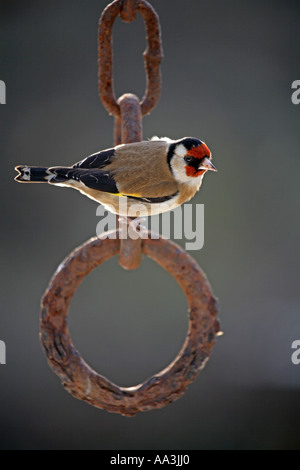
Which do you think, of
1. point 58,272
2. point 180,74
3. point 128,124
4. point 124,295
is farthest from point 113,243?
point 180,74

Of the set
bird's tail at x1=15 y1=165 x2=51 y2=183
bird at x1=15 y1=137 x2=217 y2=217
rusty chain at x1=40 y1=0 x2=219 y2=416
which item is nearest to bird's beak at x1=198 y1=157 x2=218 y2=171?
bird at x1=15 y1=137 x2=217 y2=217

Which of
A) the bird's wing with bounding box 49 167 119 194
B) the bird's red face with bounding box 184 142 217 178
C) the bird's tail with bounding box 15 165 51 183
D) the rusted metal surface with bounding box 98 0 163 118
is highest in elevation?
the rusted metal surface with bounding box 98 0 163 118

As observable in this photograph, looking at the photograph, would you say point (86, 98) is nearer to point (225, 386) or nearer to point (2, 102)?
point (2, 102)

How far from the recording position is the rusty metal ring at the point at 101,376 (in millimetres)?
907

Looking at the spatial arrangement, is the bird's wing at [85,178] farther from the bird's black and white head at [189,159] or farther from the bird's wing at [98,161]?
the bird's black and white head at [189,159]

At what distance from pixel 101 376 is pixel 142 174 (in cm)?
41

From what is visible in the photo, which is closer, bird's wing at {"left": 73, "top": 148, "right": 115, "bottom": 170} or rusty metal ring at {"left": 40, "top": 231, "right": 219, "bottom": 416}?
rusty metal ring at {"left": 40, "top": 231, "right": 219, "bottom": 416}

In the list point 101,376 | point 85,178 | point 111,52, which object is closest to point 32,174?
point 85,178

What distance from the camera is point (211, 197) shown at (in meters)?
2.15

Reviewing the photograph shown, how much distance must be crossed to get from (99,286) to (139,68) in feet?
2.86

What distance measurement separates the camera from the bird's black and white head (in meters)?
0.98

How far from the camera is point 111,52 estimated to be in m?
0.95

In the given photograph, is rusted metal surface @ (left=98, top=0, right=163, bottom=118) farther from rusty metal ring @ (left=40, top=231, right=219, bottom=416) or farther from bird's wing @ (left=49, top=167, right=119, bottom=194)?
rusty metal ring @ (left=40, top=231, right=219, bottom=416)

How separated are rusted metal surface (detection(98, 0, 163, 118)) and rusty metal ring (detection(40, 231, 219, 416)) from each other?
0.26 metres
